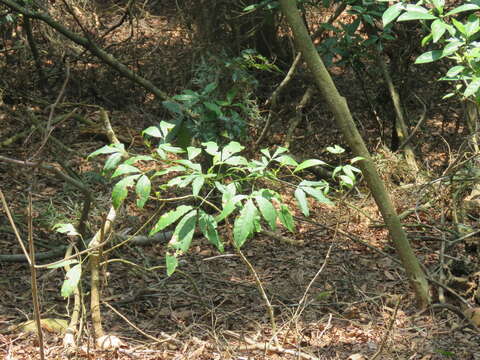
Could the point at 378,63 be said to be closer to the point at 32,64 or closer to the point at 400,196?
the point at 400,196

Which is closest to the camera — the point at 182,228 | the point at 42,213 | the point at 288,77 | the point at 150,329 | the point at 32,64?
the point at 182,228

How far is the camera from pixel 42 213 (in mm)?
5617

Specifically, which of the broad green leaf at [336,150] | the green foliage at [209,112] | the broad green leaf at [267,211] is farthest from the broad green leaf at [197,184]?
the green foliage at [209,112]

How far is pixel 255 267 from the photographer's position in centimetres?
511

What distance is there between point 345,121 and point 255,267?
183 cm

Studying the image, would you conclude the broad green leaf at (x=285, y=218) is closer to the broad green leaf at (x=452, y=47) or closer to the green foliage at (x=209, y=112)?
the broad green leaf at (x=452, y=47)

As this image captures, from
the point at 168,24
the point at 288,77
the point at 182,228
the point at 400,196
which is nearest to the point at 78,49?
the point at 168,24

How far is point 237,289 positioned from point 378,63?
10.1 ft

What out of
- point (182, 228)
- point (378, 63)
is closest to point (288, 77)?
point (378, 63)

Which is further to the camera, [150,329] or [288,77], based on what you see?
[288,77]

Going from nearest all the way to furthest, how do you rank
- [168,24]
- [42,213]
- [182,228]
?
[182,228] → [42,213] → [168,24]

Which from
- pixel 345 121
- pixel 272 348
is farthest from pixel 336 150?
pixel 272 348

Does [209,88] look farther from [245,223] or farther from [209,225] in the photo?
[245,223]

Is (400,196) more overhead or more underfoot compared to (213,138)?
more underfoot
